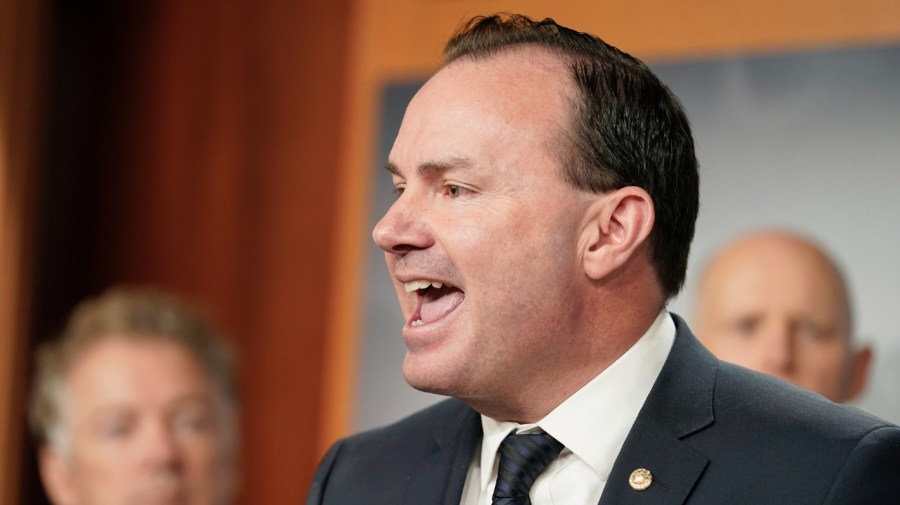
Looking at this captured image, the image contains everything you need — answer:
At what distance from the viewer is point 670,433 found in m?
1.71

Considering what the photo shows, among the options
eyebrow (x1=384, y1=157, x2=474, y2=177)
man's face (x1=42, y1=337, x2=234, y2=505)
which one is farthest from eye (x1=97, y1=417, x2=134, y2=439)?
eyebrow (x1=384, y1=157, x2=474, y2=177)

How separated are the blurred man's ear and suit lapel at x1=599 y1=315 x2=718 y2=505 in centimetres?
111

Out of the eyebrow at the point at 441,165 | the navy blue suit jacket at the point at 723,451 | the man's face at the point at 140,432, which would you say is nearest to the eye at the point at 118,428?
the man's face at the point at 140,432

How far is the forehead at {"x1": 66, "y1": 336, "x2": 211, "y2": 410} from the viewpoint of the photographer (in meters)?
3.33

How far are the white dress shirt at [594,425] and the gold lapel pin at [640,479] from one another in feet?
0.29

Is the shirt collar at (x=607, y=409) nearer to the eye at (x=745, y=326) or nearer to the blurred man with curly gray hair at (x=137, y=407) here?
the eye at (x=745, y=326)

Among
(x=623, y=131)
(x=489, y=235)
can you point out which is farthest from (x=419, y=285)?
(x=623, y=131)

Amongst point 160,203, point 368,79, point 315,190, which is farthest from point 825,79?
point 160,203

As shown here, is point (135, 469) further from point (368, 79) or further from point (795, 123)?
point (795, 123)

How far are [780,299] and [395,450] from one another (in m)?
1.24

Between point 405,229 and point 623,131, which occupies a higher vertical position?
point 623,131

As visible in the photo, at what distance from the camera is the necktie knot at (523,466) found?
178 cm

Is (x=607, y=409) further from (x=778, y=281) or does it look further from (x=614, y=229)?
(x=778, y=281)

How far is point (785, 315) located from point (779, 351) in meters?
0.09
